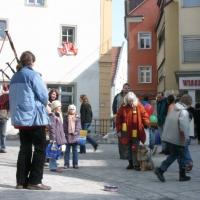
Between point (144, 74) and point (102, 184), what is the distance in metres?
48.5

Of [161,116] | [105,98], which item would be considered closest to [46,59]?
[105,98]

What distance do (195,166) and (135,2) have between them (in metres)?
53.6

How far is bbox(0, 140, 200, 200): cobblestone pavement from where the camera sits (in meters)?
8.88

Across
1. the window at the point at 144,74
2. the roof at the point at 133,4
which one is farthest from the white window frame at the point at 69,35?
the roof at the point at 133,4

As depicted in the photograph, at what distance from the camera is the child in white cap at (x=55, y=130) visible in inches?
466

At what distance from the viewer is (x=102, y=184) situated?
1037cm

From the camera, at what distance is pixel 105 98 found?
3127 cm

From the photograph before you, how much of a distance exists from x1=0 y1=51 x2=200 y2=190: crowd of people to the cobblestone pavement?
29 cm

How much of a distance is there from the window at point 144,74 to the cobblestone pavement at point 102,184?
44.2m

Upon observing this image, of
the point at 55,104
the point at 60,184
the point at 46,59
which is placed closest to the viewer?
the point at 60,184

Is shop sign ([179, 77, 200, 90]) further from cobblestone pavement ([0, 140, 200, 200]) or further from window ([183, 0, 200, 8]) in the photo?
cobblestone pavement ([0, 140, 200, 200])

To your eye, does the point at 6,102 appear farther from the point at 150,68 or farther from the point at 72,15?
the point at 150,68

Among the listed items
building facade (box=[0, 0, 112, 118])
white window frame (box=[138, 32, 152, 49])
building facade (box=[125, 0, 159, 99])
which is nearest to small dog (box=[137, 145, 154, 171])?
building facade (box=[0, 0, 112, 118])

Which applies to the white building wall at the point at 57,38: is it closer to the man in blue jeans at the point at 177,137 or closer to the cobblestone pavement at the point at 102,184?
the cobblestone pavement at the point at 102,184
